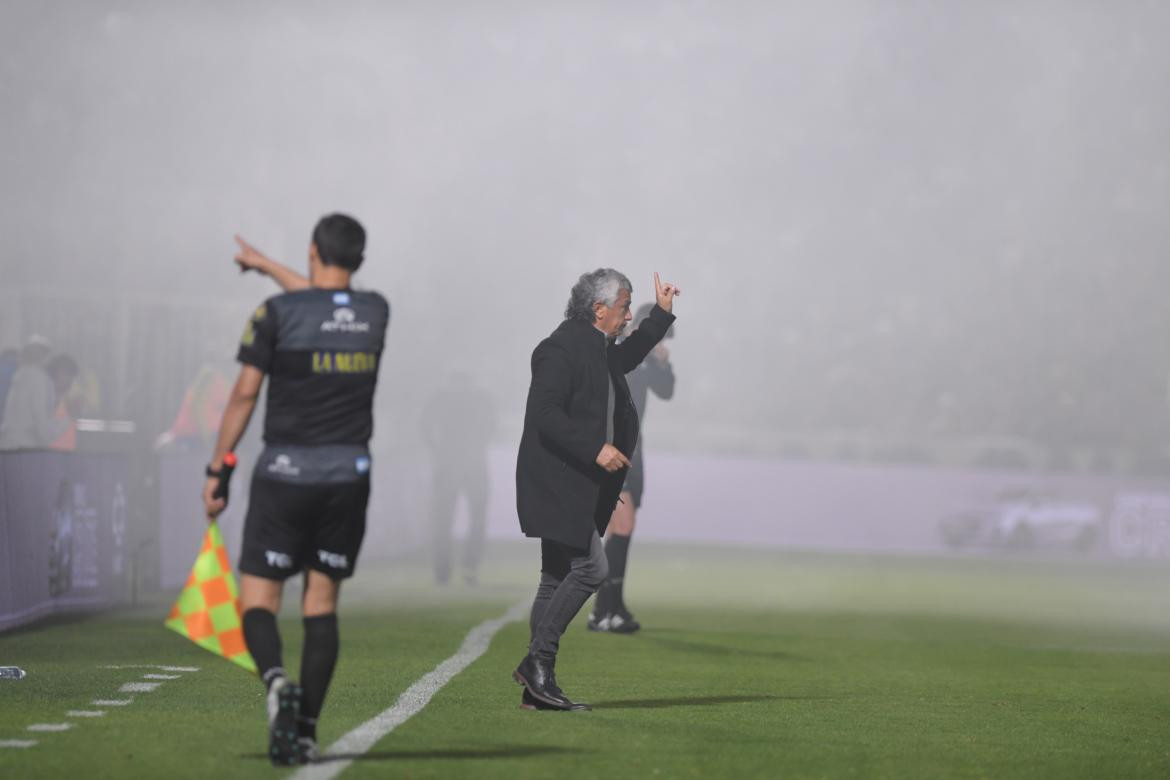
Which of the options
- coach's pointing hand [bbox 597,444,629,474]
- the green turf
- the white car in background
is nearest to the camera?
the green turf

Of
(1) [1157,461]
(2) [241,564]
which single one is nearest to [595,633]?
(2) [241,564]

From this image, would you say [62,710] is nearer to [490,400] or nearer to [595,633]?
[595,633]

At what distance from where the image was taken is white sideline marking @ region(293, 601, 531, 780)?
251 inches

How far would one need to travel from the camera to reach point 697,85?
63812 millimetres

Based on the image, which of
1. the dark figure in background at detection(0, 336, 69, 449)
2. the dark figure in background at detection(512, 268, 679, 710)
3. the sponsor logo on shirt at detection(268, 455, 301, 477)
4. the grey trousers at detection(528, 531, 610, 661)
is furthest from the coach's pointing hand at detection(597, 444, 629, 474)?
the dark figure in background at detection(0, 336, 69, 449)

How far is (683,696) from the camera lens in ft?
30.9

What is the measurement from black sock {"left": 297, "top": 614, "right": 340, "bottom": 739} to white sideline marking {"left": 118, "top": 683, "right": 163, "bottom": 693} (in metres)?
2.58

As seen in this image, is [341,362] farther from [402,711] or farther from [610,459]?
[402,711]

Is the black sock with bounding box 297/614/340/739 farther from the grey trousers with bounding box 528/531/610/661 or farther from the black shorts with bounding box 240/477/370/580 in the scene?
the grey trousers with bounding box 528/531/610/661

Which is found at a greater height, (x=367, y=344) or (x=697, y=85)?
(x=697, y=85)

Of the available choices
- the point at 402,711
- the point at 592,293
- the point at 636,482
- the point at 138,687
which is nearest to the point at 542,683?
the point at 402,711

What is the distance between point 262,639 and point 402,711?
1.81m

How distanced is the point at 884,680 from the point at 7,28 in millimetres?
41342

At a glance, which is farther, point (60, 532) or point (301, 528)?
point (60, 532)
